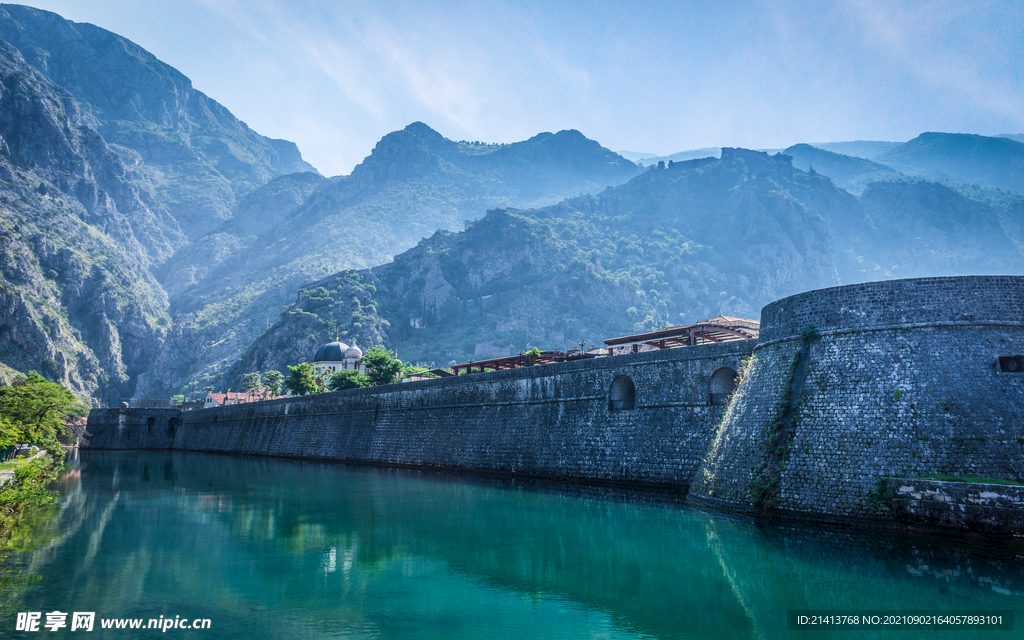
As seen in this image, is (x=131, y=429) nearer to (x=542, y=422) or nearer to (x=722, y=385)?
(x=542, y=422)

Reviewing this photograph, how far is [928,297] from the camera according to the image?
1694 cm

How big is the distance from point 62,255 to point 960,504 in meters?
154

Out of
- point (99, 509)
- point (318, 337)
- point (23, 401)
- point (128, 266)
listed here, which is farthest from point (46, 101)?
point (99, 509)

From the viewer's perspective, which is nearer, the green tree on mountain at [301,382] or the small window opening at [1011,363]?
the small window opening at [1011,363]

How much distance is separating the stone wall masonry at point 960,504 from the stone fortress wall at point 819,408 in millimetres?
52

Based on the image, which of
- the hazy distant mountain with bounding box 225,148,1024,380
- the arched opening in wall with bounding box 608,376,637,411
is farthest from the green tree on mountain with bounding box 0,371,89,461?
the hazy distant mountain with bounding box 225,148,1024,380

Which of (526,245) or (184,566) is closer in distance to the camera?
(184,566)

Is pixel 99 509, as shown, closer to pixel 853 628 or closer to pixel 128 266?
pixel 853 628

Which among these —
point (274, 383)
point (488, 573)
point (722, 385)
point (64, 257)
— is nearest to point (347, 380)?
point (274, 383)

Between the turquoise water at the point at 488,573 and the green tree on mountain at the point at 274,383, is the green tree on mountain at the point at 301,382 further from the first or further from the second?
the turquoise water at the point at 488,573

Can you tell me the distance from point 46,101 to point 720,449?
180 metres

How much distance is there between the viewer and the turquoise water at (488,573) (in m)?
10.7

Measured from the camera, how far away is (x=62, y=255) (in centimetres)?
13000

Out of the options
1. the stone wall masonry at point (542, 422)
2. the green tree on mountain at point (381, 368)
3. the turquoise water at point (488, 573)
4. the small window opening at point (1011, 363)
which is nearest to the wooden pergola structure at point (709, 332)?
the stone wall masonry at point (542, 422)
